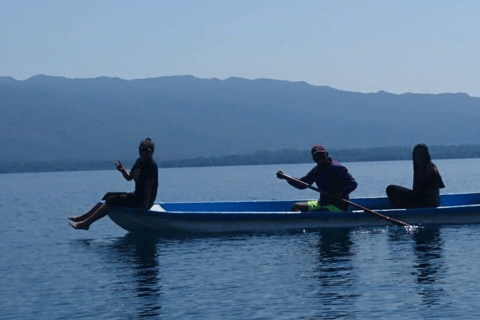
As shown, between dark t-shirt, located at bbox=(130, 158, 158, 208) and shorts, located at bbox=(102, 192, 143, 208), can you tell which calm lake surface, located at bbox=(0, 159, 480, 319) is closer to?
shorts, located at bbox=(102, 192, 143, 208)

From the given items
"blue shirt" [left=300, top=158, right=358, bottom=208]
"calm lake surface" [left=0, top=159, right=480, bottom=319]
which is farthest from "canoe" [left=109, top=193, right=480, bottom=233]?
"blue shirt" [left=300, top=158, right=358, bottom=208]

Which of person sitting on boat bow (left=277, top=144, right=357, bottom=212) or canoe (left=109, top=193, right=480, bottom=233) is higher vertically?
person sitting on boat bow (left=277, top=144, right=357, bottom=212)

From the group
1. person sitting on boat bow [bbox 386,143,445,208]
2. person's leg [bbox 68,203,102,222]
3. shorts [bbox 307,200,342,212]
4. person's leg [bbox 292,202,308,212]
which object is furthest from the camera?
person's leg [bbox 292,202,308,212]

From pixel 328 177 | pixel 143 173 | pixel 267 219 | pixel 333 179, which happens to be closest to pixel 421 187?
pixel 333 179

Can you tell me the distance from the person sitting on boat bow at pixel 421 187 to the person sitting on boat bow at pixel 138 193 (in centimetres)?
671

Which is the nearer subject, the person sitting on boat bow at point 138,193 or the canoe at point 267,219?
the person sitting on boat bow at point 138,193

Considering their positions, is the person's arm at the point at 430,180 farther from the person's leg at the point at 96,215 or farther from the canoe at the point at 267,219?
the person's leg at the point at 96,215

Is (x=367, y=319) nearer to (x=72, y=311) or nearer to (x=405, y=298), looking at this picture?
(x=405, y=298)

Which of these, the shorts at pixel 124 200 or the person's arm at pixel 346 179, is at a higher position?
the person's arm at pixel 346 179

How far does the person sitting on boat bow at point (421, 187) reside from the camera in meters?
25.4

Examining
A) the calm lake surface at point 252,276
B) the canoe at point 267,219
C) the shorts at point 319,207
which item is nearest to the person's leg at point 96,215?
the canoe at point 267,219

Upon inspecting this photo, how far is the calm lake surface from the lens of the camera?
15.3m

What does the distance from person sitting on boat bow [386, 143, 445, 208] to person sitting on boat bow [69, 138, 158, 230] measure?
22.0ft

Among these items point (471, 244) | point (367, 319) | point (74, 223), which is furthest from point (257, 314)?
point (74, 223)
